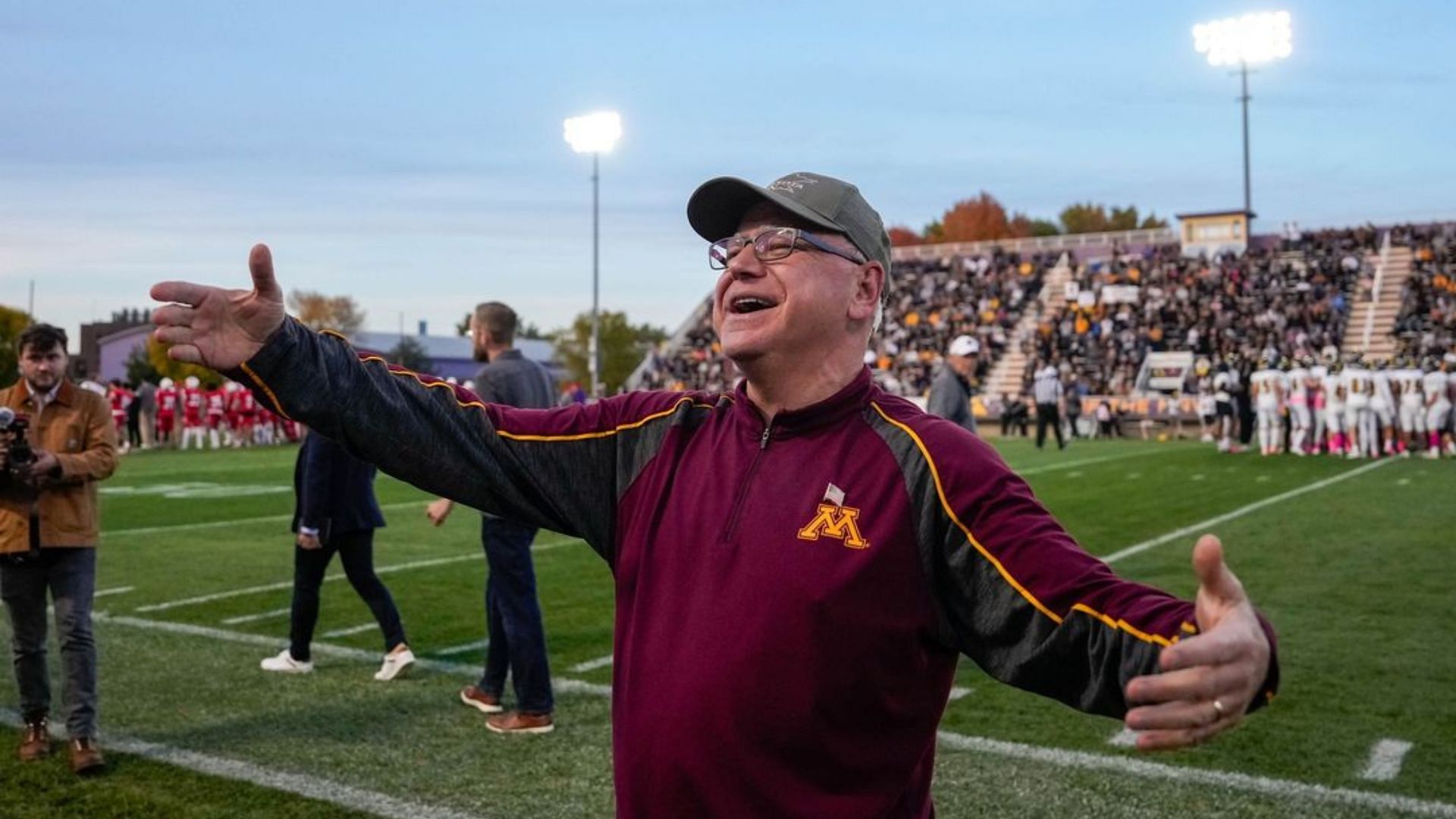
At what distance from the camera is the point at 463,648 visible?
788 cm

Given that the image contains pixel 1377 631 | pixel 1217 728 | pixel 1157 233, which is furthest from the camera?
pixel 1157 233

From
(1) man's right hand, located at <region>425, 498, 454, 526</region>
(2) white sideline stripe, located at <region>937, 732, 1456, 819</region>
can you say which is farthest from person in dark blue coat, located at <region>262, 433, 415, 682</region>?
(2) white sideline stripe, located at <region>937, 732, 1456, 819</region>

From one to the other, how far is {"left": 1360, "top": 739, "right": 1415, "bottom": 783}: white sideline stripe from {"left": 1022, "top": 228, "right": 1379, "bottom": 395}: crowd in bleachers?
3226cm

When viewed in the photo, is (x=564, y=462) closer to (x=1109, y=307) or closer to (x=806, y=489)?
(x=806, y=489)

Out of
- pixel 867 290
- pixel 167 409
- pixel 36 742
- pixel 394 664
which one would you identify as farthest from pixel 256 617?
pixel 167 409

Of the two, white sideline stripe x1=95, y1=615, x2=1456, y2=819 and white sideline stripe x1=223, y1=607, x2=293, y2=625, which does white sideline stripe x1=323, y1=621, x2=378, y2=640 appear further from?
white sideline stripe x1=95, y1=615, x2=1456, y2=819

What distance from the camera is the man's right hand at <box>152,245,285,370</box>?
7.34ft

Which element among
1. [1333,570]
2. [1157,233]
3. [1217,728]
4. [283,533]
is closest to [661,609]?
[1217,728]

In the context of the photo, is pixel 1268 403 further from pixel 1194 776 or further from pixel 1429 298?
pixel 1194 776

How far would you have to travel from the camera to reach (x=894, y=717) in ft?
7.30

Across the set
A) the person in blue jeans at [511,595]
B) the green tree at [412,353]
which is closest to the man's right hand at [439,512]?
the person in blue jeans at [511,595]

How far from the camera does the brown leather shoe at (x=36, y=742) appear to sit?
556 centimetres

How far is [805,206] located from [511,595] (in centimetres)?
395

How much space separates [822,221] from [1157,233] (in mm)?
52952
